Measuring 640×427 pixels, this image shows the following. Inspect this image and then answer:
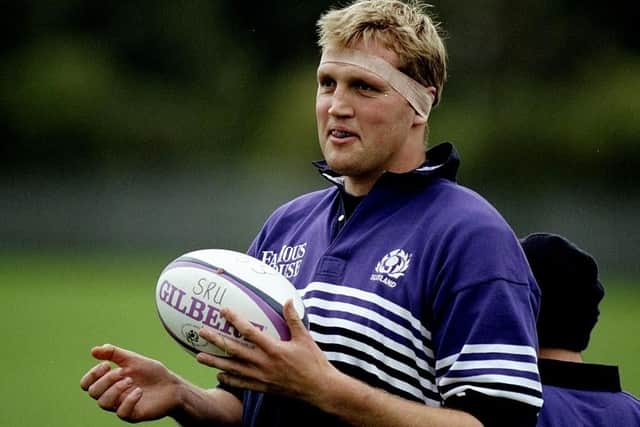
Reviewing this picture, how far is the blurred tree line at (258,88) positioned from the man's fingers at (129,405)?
25966mm

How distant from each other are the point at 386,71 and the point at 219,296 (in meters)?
0.91

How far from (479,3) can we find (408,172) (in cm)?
3122

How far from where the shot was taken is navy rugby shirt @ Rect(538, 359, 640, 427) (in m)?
4.18

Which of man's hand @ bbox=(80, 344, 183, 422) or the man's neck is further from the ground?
man's hand @ bbox=(80, 344, 183, 422)

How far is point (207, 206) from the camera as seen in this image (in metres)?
27.6

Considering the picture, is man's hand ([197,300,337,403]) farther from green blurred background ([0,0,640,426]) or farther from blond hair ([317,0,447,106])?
green blurred background ([0,0,640,426])

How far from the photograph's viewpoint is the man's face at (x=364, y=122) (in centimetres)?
382

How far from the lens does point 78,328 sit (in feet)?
52.5

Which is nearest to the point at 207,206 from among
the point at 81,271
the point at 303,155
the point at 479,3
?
the point at 303,155

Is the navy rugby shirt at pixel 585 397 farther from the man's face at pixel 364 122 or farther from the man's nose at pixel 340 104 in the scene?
the man's nose at pixel 340 104

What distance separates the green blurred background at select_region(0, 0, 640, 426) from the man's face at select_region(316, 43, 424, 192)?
17614 mm

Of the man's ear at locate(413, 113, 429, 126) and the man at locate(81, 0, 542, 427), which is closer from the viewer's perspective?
the man at locate(81, 0, 542, 427)

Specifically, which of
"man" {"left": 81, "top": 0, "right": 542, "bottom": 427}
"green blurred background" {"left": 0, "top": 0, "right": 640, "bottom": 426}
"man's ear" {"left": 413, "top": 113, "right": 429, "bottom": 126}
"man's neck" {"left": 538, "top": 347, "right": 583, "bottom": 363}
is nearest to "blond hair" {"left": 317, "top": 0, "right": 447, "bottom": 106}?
"man" {"left": 81, "top": 0, "right": 542, "bottom": 427}

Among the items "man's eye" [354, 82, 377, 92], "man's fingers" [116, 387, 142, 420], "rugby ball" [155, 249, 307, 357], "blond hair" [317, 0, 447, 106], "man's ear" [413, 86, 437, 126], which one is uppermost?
"blond hair" [317, 0, 447, 106]
